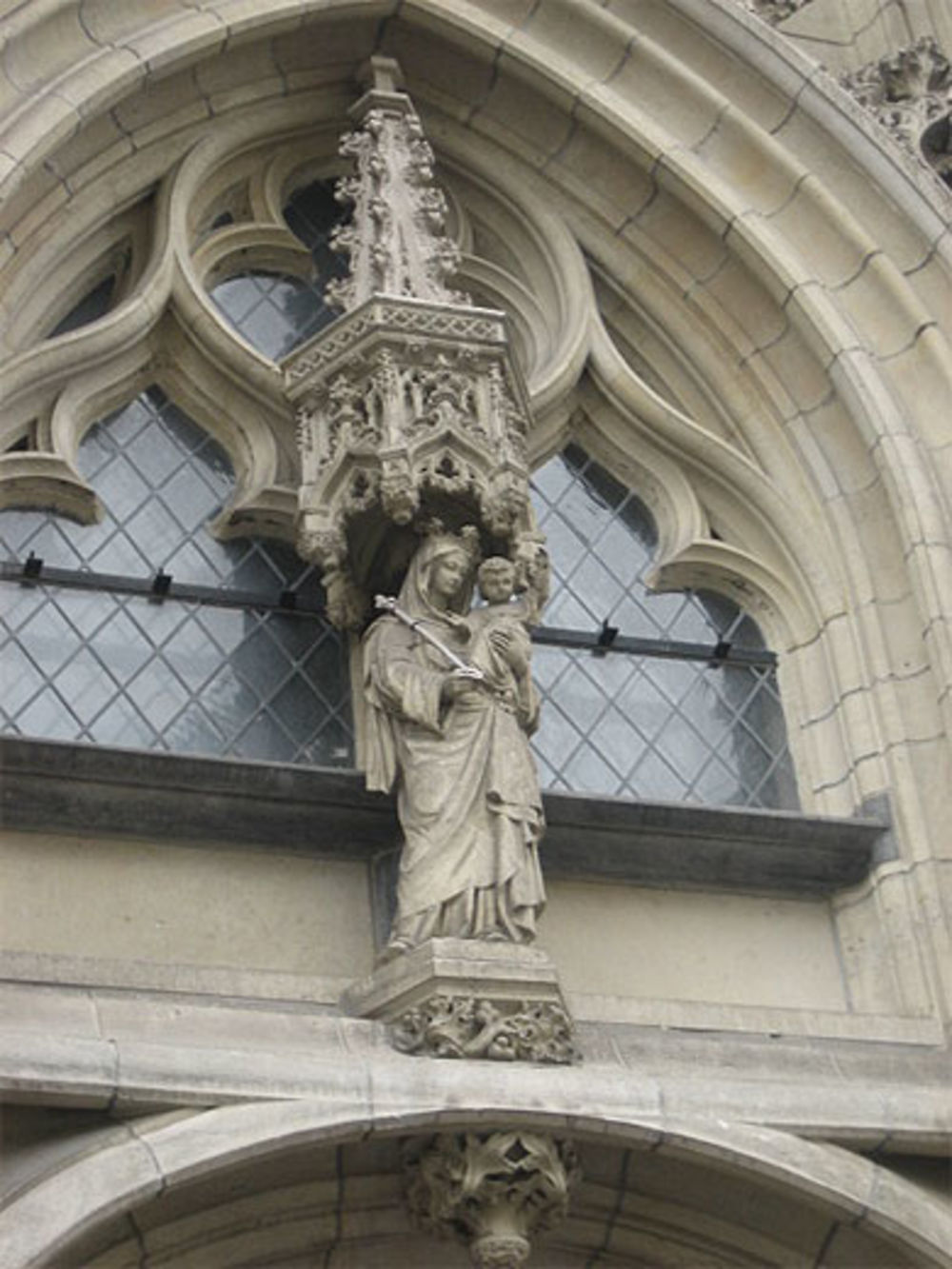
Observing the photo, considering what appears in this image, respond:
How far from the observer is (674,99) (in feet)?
31.7

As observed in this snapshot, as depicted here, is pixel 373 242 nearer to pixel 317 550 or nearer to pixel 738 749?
pixel 317 550

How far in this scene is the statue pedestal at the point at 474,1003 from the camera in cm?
685

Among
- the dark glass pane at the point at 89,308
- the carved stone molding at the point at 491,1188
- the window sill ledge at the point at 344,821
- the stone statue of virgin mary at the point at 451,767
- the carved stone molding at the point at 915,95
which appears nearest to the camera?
the carved stone molding at the point at 491,1188

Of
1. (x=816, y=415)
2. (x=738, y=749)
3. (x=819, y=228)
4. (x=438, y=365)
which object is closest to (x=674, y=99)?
(x=819, y=228)

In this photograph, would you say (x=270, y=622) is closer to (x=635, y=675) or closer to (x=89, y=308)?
(x=635, y=675)

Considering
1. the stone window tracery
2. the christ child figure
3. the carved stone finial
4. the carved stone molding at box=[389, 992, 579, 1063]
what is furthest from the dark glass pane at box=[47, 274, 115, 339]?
the carved stone molding at box=[389, 992, 579, 1063]

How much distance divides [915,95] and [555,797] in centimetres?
373

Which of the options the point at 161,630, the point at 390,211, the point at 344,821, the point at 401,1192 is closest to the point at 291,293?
the point at 390,211

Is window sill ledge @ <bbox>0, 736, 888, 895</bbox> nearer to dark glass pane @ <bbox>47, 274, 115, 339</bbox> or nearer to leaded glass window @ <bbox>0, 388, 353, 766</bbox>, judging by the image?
leaded glass window @ <bbox>0, 388, 353, 766</bbox>

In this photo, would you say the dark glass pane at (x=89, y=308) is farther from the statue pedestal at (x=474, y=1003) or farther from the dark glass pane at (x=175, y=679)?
the statue pedestal at (x=474, y=1003)

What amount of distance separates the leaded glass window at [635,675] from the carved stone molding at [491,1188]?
1.84 metres

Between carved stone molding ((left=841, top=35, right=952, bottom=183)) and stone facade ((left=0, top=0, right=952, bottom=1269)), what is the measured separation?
0.19 m

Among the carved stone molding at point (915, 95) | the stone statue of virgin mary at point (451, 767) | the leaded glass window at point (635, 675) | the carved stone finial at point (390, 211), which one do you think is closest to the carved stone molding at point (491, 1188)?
the stone statue of virgin mary at point (451, 767)

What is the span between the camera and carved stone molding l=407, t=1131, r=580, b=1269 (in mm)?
6781
